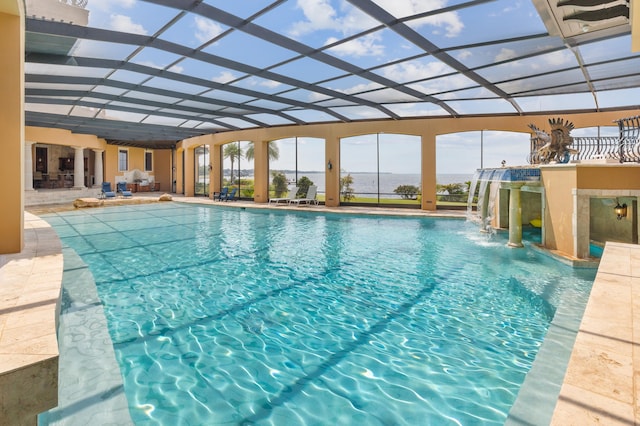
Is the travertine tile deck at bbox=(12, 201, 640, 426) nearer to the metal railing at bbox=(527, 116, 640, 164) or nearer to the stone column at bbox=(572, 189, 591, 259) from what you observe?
the stone column at bbox=(572, 189, 591, 259)

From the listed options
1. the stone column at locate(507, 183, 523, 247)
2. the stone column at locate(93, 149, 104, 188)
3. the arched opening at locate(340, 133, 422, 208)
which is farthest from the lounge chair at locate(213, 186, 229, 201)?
the stone column at locate(507, 183, 523, 247)

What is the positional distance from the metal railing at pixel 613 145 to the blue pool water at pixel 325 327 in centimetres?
275

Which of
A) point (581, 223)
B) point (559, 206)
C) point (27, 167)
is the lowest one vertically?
point (581, 223)

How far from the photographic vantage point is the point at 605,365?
1979mm

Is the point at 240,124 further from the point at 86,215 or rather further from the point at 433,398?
the point at 433,398

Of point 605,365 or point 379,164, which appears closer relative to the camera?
point 605,365

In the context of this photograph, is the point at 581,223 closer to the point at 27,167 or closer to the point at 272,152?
the point at 27,167

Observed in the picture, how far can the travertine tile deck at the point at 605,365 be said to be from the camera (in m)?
1.58

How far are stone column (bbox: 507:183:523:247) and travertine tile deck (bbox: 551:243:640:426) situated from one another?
5.24 metres

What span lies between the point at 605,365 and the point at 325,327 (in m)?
2.66

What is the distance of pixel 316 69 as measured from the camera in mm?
9328

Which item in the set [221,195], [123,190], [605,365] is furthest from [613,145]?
[123,190]

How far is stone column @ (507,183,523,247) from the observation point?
8.20m

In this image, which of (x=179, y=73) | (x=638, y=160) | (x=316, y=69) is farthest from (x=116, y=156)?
(x=638, y=160)
